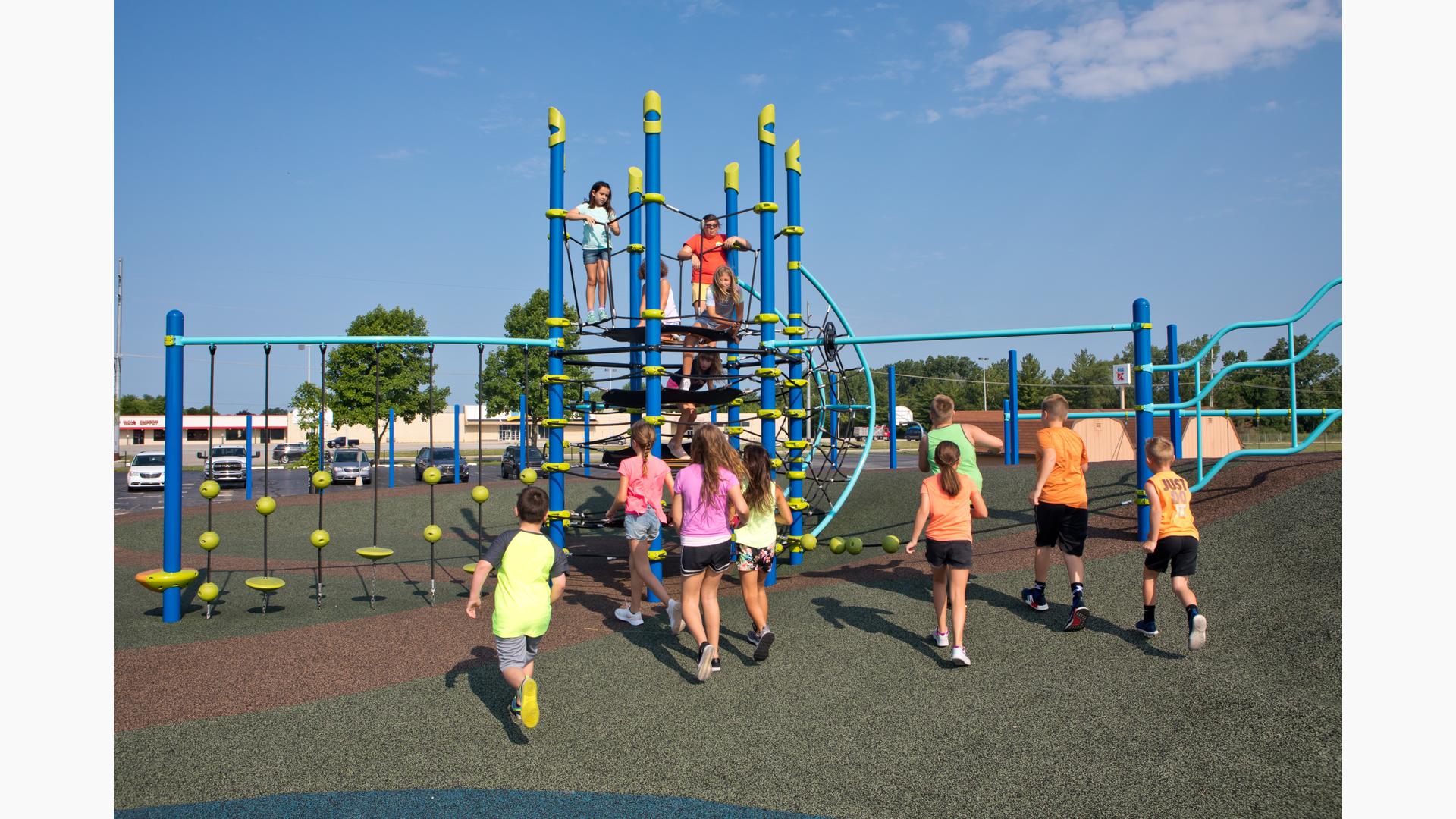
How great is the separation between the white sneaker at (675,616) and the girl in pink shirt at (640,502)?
327mm

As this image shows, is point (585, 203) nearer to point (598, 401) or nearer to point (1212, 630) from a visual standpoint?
point (598, 401)

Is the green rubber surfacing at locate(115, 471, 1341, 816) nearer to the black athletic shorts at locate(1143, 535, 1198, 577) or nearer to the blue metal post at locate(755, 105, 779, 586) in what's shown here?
the black athletic shorts at locate(1143, 535, 1198, 577)

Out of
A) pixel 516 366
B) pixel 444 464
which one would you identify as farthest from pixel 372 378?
pixel 444 464

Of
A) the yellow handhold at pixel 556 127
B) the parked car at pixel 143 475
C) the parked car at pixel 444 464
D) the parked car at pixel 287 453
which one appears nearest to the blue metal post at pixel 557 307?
the yellow handhold at pixel 556 127

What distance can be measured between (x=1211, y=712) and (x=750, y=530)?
2.85 m

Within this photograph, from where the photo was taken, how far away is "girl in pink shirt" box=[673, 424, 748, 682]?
5668 millimetres

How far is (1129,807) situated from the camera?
3773 millimetres

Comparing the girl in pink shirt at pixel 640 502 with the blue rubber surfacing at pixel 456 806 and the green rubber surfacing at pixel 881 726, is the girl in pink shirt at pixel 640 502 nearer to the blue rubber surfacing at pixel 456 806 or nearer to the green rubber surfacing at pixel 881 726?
the green rubber surfacing at pixel 881 726

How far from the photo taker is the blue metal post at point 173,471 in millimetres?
7293

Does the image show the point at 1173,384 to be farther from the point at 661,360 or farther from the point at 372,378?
the point at 372,378

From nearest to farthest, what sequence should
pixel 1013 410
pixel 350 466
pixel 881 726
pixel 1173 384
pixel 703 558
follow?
pixel 881 726
pixel 703 558
pixel 1173 384
pixel 1013 410
pixel 350 466

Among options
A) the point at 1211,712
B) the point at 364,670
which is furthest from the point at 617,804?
the point at 1211,712

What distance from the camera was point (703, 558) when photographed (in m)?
5.70

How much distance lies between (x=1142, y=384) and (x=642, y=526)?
462 centimetres
